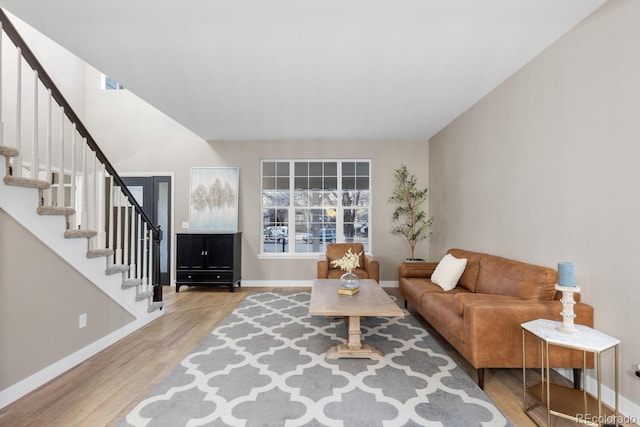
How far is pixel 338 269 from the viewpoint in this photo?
15.8 ft

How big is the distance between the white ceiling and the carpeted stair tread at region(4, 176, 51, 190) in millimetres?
1193

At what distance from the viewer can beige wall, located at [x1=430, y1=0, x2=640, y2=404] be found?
6.44 feet

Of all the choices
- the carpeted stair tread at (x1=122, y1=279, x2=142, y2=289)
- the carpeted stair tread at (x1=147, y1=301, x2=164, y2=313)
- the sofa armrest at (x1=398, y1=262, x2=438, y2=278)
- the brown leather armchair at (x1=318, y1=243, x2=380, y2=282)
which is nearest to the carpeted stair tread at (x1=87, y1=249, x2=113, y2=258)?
the carpeted stair tread at (x1=122, y1=279, x2=142, y2=289)

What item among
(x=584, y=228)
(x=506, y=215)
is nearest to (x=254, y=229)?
(x=506, y=215)

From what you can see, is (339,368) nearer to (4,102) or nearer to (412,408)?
(412,408)

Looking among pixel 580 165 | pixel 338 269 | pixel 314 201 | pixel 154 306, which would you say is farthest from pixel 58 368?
pixel 580 165

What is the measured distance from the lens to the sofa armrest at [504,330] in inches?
86.4

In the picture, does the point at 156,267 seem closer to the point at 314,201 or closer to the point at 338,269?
the point at 338,269

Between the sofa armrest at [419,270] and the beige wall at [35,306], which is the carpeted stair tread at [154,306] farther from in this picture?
the sofa armrest at [419,270]

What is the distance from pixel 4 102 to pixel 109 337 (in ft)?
13.2

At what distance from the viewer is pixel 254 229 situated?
5.70 metres

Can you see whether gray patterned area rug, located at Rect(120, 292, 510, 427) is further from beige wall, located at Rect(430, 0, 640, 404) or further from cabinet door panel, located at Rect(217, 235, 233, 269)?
cabinet door panel, located at Rect(217, 235, 233, 269)

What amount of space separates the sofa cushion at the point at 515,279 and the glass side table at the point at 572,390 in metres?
→ 0.44

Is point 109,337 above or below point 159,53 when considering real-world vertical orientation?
below
